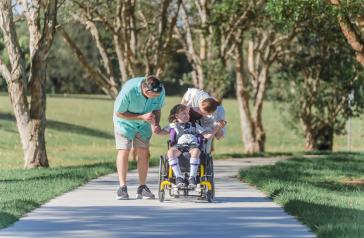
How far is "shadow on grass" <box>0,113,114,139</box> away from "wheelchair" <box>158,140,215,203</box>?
3659 cm

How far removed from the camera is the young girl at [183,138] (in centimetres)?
1319

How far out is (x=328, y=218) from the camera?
11.0m

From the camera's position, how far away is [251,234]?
10000mm

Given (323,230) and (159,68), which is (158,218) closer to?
(323,230)

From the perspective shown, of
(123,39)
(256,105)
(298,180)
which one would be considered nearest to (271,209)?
(298,180)

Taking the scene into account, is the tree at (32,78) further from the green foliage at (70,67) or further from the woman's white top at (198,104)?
the green foliage at (70,67)

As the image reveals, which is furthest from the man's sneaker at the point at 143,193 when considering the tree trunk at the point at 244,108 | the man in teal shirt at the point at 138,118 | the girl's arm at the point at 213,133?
the tree trunk at the point at 244,108

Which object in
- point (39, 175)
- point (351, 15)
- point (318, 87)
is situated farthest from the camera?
point (318, 87)

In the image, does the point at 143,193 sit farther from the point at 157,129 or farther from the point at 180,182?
the point at 157,129

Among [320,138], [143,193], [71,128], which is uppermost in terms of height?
[71,128]

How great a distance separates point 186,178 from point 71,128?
40188 millimetres

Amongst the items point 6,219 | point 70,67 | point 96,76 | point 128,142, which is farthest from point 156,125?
point 70,67

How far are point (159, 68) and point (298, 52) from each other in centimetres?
1010

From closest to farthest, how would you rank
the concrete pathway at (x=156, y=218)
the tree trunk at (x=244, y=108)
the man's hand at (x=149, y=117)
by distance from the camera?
the concrete pathway at (x=156, y=218)
the man's hand at (x=149, y=117)
the tree trunk at (x=244, y=108)
